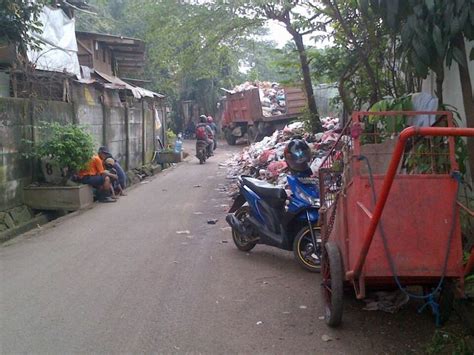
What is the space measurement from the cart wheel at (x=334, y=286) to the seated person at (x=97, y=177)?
756cm

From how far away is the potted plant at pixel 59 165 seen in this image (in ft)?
33.1

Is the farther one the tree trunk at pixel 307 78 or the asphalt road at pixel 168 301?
the tree trunk at pixel 307 78

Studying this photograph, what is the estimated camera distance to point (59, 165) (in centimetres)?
1030

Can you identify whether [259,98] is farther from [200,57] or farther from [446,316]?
[446,316]

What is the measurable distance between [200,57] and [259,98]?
979cm

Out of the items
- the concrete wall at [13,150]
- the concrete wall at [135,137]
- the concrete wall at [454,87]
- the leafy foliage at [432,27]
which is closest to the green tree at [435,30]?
the leafy foliage at [432,27]

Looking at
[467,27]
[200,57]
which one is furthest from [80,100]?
[467,27]

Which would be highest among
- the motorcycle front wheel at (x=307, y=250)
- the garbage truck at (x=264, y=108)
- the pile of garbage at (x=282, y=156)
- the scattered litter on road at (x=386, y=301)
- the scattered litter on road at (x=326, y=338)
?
the garbage truck at (x=264, y=108)

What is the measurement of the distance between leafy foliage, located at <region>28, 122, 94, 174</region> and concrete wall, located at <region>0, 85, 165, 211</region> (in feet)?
Answer: 0.73

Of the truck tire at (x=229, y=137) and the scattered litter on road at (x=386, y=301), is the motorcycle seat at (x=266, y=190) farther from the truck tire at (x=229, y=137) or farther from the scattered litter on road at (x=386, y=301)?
the truck tire at (x=229, y=137)

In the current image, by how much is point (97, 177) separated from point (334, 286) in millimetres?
8042

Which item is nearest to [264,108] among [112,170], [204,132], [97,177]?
[204,132]

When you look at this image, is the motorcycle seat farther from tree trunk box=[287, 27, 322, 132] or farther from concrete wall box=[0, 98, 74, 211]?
tree trunk box=[287, 27, 322, 132]

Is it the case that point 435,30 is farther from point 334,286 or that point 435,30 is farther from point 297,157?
point 297,157
